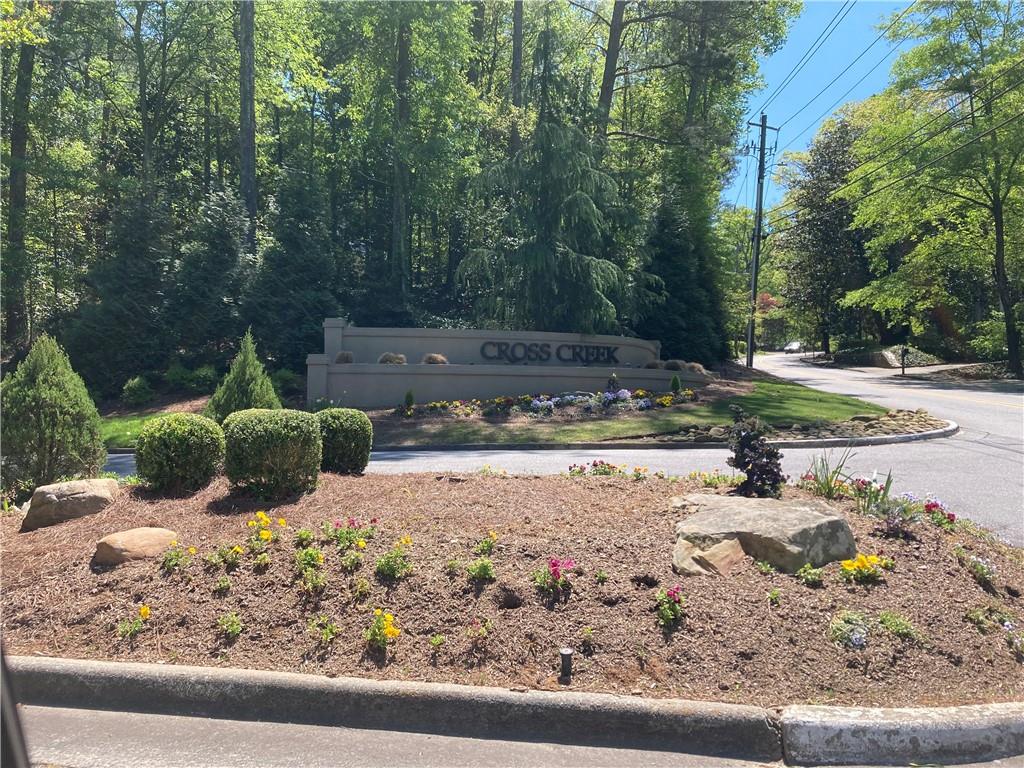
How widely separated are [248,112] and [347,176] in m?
8.07

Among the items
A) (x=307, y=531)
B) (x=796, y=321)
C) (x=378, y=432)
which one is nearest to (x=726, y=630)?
(x=307, y=531)

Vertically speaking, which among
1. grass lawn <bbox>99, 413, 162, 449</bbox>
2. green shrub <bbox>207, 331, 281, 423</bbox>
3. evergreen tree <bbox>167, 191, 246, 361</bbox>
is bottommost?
grass lawn <bbox>99, 413, 162, 449</bbox>

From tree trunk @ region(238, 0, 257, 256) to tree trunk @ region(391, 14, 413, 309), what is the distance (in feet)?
16.0

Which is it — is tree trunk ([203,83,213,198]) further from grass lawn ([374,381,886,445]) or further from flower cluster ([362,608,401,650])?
flower cluster ([362,608,401,650])

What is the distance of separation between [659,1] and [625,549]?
27.6m

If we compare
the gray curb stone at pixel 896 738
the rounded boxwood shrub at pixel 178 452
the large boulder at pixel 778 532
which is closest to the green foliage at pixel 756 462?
the large boulder at pixel 778 532

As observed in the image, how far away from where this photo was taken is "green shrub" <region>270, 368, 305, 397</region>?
19.9m

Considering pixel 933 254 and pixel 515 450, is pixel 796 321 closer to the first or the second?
pixel 933 254

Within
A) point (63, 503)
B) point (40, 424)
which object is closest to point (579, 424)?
point (40, 424)

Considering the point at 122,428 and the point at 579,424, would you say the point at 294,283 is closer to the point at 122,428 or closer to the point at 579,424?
the point at 122,428

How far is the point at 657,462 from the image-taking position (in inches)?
453

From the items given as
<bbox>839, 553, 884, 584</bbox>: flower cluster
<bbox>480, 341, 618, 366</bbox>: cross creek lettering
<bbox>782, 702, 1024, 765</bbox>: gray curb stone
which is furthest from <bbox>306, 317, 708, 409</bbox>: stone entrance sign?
<bbox>782, 702, 1024, 765</bbox>: gray curb stone

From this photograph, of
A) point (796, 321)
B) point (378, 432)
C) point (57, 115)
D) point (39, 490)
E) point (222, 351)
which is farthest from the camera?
point (796, 321)

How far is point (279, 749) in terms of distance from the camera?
3334 mm
